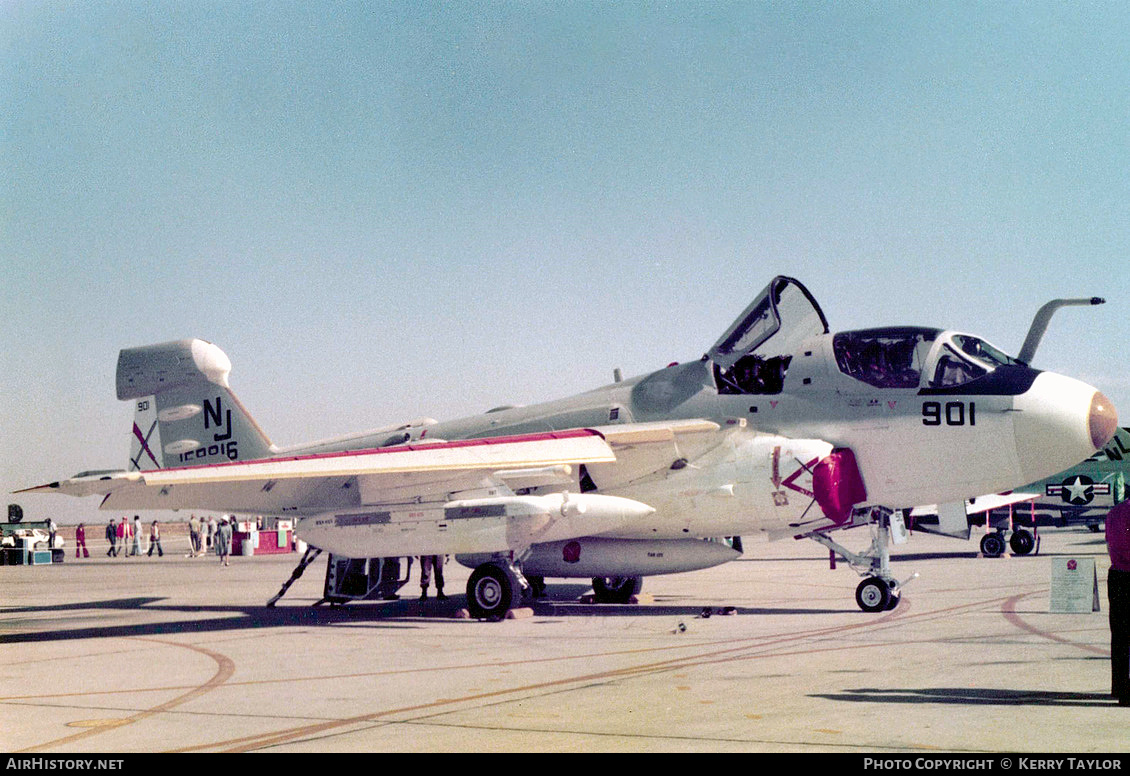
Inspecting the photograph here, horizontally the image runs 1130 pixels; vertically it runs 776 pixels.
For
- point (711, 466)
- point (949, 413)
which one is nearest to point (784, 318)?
point (711, 466)

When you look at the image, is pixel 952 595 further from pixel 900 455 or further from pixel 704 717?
pixel 704 717

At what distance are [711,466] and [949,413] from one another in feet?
10.8

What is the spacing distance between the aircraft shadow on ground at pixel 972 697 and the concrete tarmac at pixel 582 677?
3cm

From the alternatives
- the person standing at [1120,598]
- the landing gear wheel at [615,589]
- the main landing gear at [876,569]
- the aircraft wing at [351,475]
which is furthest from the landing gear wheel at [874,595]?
the person standing at [1120,598]

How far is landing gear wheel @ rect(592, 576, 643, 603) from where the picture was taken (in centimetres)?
1692

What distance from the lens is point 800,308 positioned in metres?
14.5

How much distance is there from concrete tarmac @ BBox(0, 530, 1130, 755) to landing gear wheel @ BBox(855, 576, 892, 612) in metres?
0.20

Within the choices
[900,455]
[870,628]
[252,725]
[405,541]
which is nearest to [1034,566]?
[900,455]

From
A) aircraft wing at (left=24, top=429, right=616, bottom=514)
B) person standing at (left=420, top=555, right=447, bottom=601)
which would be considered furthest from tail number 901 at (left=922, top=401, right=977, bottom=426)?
person standing at (left=420, top=555, right=447, bottom=601)

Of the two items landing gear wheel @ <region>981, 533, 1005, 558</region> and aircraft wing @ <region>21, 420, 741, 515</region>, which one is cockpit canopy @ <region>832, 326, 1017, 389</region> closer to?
aircraft wing @ <region>21, 420, 741, 515</region>

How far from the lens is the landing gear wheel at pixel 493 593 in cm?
1454

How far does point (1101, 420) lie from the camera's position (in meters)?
12.7

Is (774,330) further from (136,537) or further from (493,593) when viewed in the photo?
(136,537)

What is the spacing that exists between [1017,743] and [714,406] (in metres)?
9.69
